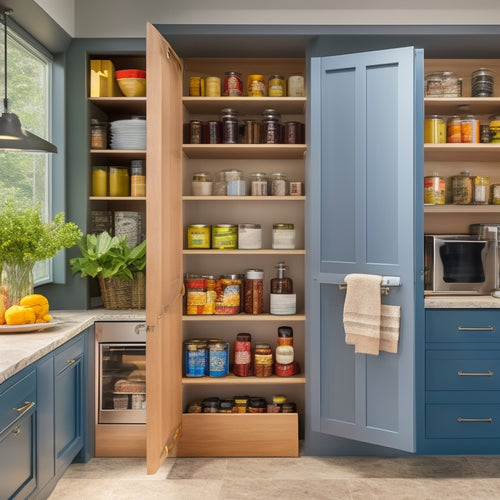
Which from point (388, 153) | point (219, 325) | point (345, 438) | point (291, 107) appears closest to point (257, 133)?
point (291, 107)

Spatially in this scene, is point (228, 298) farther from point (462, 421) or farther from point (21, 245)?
point (462, 421)

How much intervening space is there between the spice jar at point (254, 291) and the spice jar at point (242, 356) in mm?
163

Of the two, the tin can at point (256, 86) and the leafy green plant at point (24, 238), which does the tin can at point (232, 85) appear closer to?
the tin can at point (256, 86)

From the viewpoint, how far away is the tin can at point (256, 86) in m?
3.41

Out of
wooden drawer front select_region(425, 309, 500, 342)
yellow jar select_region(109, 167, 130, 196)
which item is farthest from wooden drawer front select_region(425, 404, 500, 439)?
yellow jar select_region(109, 167, 130, 196)

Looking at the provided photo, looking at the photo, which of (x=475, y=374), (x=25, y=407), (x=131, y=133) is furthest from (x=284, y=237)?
(x=25, y=407)

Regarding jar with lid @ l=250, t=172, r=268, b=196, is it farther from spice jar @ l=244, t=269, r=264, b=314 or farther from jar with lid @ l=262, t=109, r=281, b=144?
spice jar @ l=244, t=269, r=264, b=314

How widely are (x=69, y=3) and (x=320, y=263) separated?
1960 mm

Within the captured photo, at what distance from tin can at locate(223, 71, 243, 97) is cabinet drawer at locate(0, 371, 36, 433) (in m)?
1.89

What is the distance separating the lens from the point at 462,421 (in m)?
3.24

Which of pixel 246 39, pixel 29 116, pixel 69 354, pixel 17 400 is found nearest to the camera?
pixel 17 400

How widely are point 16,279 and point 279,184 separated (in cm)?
150

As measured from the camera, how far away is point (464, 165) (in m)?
3.72

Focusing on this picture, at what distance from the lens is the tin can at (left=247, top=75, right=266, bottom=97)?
11.2ft
